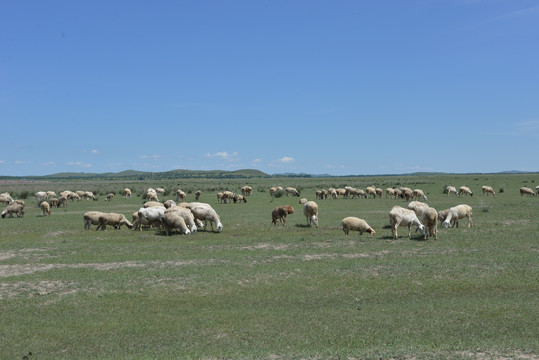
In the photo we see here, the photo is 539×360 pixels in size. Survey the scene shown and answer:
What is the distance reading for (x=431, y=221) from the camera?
18531mm

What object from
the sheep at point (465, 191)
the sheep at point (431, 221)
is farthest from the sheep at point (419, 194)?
the sheep at point (431, 221)

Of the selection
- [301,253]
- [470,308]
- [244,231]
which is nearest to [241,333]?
[470,308]

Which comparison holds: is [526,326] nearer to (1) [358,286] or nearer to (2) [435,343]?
(2) [435,343]

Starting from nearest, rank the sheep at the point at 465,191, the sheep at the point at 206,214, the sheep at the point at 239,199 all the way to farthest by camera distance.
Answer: the sheep at the point at 206,214 → the sheep at the point at 239,199 → the sheep at the point at 465,191

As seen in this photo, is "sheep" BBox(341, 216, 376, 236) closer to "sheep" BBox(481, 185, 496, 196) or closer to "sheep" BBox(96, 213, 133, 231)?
"sheep" BBox(96, 213, 133, 231)

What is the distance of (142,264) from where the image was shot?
1485 cm

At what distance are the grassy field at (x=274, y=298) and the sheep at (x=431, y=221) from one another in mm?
711

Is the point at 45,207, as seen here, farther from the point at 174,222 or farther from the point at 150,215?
the point at 174,222

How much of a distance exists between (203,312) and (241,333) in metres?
1.72

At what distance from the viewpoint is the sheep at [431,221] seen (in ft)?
60.5

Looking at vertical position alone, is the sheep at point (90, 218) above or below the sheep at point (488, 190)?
below

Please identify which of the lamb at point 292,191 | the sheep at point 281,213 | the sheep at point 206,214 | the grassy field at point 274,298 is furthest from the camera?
the lamb at point 292,191

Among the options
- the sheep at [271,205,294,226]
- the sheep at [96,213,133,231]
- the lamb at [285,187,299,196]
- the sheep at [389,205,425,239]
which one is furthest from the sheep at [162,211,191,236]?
the lamb at [285,187,299,196]

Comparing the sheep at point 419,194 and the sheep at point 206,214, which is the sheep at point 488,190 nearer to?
the sheep at point 419,194
